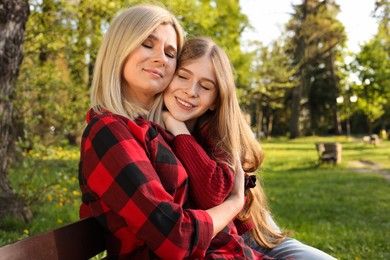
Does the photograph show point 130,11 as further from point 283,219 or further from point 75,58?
point 283,219

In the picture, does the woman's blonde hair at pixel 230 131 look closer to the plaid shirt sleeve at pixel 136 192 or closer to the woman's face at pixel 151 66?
the woman's face at pixel 151 66

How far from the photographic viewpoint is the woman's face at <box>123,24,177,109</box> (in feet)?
6.62

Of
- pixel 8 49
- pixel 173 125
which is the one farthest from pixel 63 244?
pixel 8 49

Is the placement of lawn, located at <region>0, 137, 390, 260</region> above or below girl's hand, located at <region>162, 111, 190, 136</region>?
below

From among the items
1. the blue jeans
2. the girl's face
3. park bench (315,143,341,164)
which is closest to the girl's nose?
the girl's face

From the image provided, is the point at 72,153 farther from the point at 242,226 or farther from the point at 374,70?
the point at 374,70

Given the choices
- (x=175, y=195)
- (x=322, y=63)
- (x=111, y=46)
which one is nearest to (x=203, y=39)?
(x=111, y=46)

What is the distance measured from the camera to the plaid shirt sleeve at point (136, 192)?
1.59 meters

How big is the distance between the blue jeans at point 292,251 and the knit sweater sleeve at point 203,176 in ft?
2.05

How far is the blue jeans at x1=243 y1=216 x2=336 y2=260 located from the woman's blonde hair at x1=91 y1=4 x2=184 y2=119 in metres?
1.06

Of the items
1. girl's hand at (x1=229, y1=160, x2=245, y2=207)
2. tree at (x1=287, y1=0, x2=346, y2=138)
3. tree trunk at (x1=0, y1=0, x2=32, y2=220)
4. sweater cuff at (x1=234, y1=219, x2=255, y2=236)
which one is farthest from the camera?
tree at (x1=287, y1=0, x2=346, y2=138)

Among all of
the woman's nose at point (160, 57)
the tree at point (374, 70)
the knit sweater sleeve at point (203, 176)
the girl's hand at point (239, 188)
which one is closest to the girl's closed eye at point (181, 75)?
the woman's nose at point (160, 57)

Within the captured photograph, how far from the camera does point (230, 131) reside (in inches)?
90.1

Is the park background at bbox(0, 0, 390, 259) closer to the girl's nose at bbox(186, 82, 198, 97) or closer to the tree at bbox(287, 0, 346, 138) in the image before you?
the girl's nose at bbox(186, 82, 198, 97)
